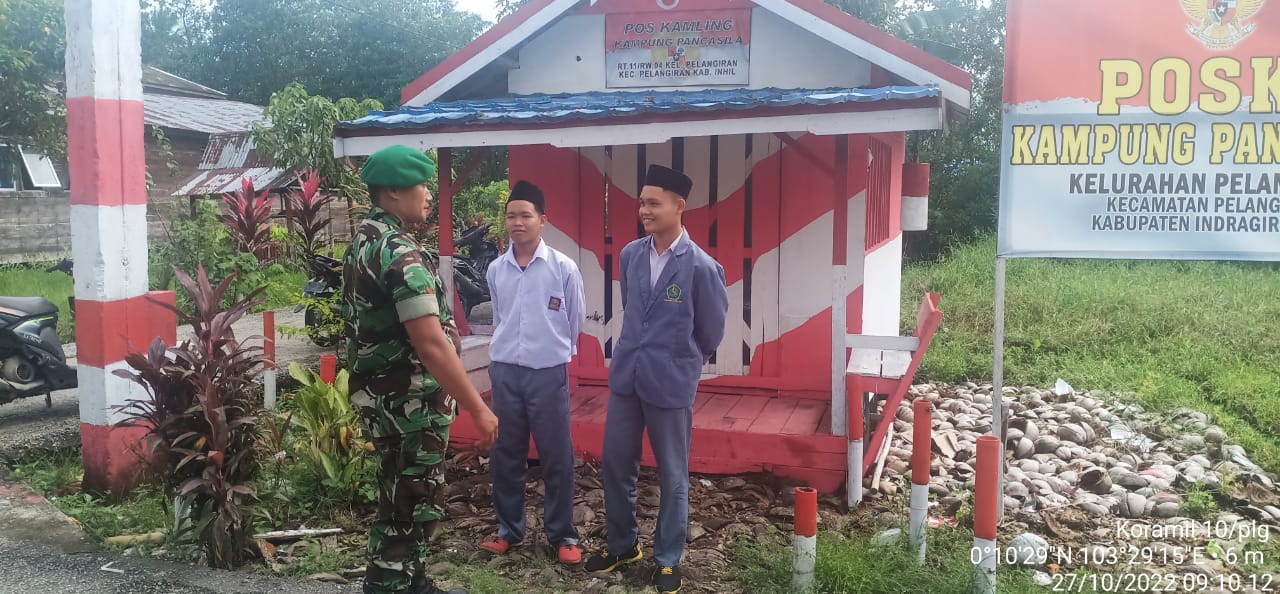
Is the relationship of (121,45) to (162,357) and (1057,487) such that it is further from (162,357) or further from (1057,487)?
(1057,487)

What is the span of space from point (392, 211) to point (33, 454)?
416 cm

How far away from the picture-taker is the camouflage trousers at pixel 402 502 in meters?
3.65

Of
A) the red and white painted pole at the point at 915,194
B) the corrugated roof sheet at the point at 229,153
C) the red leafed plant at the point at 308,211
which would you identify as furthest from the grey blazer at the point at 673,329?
the corrugated roof sheet at the point at 229,153

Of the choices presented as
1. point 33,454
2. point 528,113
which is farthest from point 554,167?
point 33,454

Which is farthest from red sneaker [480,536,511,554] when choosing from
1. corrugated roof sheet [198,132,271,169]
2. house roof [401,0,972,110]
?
corrugated roof sheet [198,132,271,169]

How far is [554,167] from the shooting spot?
7.15 metres

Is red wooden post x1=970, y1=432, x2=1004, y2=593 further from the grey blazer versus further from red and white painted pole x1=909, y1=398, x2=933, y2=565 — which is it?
the grey blazer

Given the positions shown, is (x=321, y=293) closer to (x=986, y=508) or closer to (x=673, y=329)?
(x=673, y=329)

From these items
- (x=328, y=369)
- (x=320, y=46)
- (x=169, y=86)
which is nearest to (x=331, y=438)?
(x=328, y=369)

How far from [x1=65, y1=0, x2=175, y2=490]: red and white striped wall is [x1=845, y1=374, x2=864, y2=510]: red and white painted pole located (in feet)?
13.0

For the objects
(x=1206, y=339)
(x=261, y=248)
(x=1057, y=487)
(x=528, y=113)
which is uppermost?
(x=528, y=113)

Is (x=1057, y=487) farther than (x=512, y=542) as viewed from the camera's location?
Yes

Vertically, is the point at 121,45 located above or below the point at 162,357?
above

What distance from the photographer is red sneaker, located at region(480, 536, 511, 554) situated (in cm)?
458
